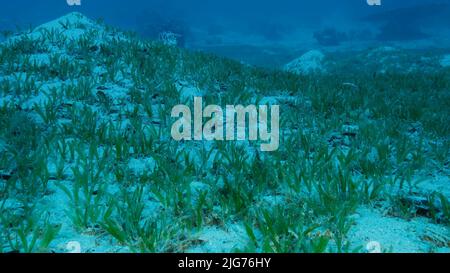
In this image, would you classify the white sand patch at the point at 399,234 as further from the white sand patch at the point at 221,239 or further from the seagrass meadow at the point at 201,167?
the white sand patch at the point at 221,239

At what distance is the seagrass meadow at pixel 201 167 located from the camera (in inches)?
107

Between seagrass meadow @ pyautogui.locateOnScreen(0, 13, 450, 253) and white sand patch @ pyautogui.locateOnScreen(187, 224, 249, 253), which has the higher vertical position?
seagrass meadow @ pyautogui.locateOnScreen(0, 13, 450, 253)

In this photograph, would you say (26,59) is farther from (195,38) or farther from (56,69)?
(195,38)

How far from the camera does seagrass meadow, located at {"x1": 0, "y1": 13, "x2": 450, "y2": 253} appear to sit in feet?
8.89

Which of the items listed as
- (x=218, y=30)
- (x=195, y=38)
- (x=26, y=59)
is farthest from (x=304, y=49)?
(x=26, y=59)

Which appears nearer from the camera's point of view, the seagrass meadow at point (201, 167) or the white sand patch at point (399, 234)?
the white sand patch at point (399, 234)

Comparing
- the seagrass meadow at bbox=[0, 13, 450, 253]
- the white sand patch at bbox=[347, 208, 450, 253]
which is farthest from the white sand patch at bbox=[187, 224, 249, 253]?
the white sand patch at bbox=[347, 208, 450, 253]

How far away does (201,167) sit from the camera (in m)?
3.84

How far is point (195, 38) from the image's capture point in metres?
48.3

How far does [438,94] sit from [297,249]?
23.1ft

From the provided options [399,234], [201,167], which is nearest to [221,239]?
[201,167]

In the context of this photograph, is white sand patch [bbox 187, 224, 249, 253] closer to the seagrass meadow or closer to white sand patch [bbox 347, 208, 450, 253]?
the seagrass meadow

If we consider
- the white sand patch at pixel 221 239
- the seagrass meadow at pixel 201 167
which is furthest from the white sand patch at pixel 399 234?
the white sand patch at pixel 221 239

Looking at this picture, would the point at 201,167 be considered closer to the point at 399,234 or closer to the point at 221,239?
the point at 221,239
